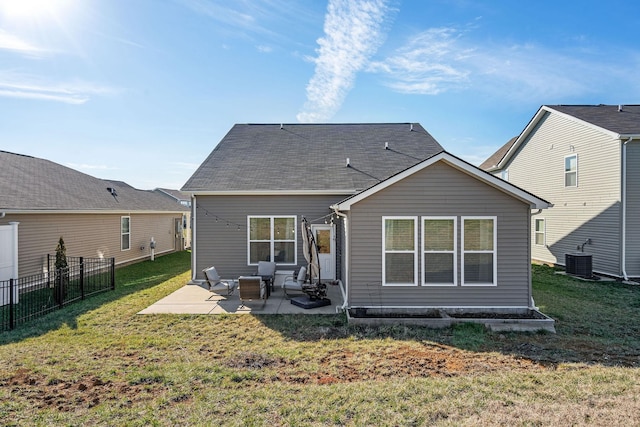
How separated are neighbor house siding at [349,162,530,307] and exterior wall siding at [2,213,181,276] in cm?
1083

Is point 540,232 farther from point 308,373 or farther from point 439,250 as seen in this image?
point 308,373

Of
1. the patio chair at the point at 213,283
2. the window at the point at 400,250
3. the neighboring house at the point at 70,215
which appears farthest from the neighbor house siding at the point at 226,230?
the neighboring house at the point at 70,215

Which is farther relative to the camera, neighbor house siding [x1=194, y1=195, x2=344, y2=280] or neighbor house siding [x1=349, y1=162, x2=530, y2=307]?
neighbor house siding [x1=194, y1=195, x2=344, y2=280]

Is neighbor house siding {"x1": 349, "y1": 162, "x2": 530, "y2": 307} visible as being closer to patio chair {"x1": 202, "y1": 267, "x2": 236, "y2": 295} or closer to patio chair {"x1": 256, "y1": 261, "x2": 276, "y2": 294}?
patio chair {"x1": 256, "y1": 261, "x2": 276, "y2": 294}

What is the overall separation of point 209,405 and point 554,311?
8.44 m

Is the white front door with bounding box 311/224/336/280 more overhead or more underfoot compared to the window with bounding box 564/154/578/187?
more underfoot

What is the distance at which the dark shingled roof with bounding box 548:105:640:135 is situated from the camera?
11993mm

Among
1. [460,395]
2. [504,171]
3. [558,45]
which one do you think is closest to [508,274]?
[460,395]

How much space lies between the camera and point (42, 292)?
396 inches

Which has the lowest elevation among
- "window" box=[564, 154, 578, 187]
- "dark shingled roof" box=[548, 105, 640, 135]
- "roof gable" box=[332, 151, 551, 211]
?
"roof gable" box=[332, 151, 551, 211]


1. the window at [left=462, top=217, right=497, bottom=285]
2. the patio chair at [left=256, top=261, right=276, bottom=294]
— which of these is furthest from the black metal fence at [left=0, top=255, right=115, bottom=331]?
the window at [left=462, top=217, right=497, bottom=285]

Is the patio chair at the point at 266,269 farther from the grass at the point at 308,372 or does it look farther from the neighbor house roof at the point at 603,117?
the neighbor house roof at the point at 603,117

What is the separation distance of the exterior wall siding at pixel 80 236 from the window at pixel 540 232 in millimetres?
20744

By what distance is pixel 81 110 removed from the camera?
1360cm
